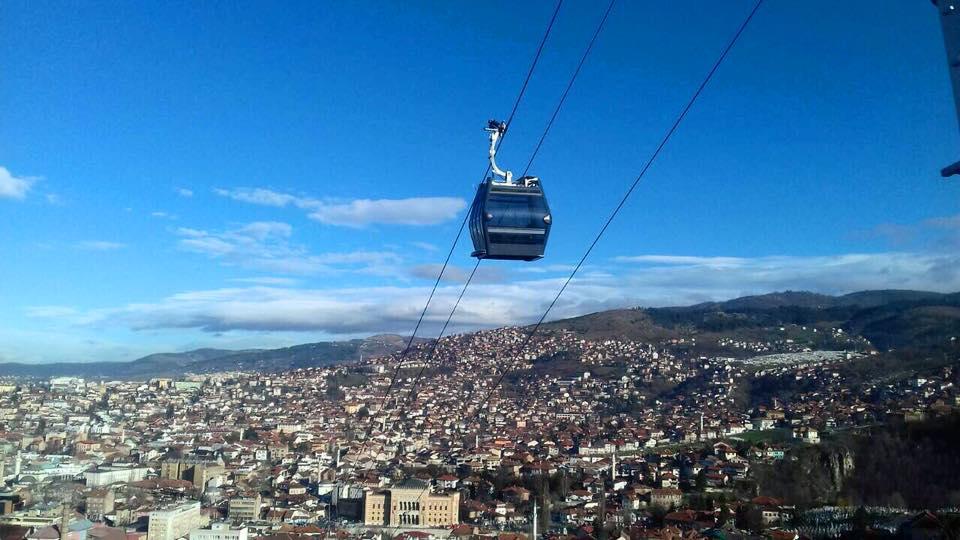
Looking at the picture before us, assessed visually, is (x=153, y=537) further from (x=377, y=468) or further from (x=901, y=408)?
(x=901, y=408)

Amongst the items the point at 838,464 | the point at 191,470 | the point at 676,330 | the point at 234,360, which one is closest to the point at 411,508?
the point at 191,470

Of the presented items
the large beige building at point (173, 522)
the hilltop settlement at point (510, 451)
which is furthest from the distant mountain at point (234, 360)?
the large beige building at point (173, 522)

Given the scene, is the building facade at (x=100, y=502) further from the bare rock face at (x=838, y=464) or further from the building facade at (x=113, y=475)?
the bare rock face at (x=838, y=464)

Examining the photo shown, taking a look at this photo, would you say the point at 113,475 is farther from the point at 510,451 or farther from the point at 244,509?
the point at 510,451

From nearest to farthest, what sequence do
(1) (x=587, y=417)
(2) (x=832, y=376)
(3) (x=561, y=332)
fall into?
(1) (x=587, y=417)
(2) (x=832, y=376)
(3) (x=561, y=332)

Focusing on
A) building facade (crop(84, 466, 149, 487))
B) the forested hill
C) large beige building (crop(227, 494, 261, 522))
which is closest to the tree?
large beige building (crop(227, 494, 261, 522))

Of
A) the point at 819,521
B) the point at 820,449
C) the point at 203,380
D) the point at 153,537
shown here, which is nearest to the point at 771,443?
the point at 820,449
